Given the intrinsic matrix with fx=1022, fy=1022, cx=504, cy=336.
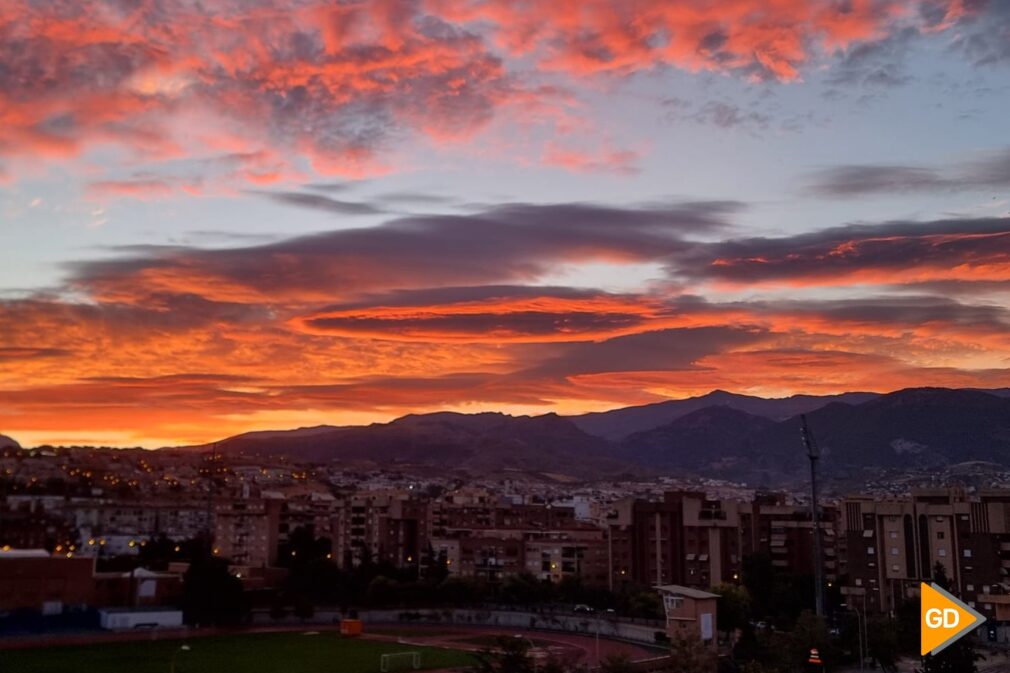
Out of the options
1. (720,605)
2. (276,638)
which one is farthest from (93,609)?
(720,605)

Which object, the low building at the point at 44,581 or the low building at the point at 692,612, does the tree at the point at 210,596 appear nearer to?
the low building at the point at 44,581

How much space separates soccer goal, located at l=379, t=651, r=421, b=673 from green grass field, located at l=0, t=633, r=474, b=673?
11cm

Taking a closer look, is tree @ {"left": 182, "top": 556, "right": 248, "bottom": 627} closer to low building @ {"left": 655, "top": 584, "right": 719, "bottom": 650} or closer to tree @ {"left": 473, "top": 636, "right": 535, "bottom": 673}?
low building @ {"left": 655, "top": 584, "right": 719, "bottom": 650}

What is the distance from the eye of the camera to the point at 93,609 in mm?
52656

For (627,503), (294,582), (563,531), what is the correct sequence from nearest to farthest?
(294,582) < (627,503) < (563,531)

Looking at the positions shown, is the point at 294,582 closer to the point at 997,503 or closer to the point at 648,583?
the point at 648,583

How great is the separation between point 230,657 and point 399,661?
754 centimetres

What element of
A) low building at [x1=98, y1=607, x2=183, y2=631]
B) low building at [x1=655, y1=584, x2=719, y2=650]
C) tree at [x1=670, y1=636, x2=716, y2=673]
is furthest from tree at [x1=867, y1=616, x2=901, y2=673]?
low building at [x1=98, y1=607, x2=183, y2=631]

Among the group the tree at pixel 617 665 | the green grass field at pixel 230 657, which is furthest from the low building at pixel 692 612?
the green grass field at pixel 230 657

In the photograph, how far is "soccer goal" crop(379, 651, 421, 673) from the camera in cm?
4197

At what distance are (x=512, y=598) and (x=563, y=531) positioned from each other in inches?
523

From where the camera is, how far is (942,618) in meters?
6.54

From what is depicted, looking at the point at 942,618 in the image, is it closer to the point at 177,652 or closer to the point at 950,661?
the point at 950,661

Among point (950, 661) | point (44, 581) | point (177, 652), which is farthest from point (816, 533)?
point (44, 581)
